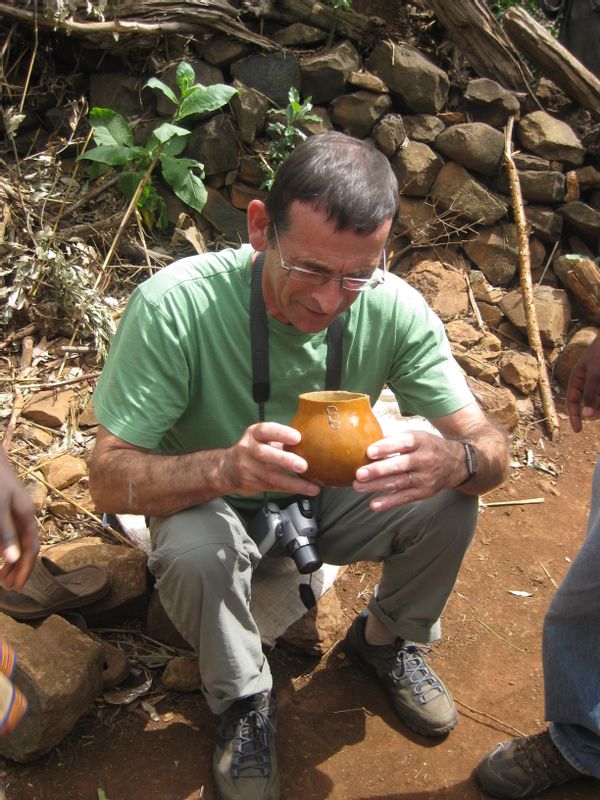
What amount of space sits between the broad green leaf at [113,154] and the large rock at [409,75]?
6.76 ft

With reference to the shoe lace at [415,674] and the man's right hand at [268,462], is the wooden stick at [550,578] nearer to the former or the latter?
the shoe lace at [415,674]

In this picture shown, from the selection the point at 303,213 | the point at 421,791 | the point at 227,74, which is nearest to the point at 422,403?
the point at 303,213

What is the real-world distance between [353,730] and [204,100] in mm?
4038

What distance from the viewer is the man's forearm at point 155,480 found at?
2.18m

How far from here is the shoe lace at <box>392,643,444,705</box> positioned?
266cm

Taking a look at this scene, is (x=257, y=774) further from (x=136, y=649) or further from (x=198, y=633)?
(x=136, y=649)

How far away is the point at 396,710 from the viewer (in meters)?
2.69

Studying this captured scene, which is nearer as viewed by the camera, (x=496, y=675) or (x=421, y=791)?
(x=421, y=791)

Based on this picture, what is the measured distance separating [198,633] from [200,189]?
3.54 m

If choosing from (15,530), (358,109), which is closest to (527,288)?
(358,109)

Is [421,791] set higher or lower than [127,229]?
higher

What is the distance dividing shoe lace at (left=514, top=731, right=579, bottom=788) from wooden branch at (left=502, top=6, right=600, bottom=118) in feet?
17.4

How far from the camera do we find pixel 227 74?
5410mm

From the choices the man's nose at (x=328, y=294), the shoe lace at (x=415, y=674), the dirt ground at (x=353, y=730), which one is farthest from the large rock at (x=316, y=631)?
the man's nose at (x=328, y=294)
